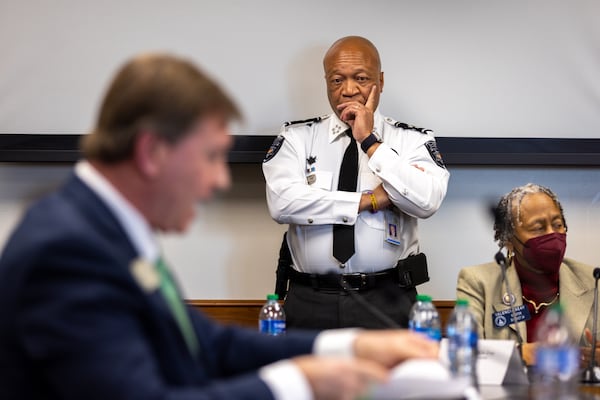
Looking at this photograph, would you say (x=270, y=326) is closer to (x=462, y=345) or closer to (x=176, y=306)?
(x=462, y=345)

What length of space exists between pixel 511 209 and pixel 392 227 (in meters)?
0.52

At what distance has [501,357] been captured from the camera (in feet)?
8.43

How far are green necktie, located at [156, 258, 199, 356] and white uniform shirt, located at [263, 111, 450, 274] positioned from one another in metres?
1.98

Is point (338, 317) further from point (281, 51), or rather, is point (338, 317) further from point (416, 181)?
point (281, 51)

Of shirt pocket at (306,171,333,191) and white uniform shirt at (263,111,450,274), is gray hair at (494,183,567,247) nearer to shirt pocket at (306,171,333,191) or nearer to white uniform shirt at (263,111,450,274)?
white uniform shirt at (263,111,450,274)

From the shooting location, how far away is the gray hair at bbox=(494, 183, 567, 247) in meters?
3.69

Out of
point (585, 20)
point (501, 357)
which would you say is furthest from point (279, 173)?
point (585, 20)

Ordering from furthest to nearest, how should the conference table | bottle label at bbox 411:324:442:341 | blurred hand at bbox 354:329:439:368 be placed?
bottle label at bbox 411:324:442:341
the conference table
blurred hand at bbox 354:329:439:368

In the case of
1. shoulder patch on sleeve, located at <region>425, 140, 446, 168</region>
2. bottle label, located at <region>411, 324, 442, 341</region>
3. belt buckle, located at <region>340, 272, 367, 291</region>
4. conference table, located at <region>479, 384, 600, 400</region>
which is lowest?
conference table, located at <region>479, 384, 600, 400</region>

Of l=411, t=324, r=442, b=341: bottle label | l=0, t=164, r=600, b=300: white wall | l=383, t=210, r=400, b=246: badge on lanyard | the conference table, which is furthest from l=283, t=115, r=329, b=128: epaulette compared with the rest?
the conference table

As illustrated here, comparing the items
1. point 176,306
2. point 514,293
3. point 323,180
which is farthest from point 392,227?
point 176,306

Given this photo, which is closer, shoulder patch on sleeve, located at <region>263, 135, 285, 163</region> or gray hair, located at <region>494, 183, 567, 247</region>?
gray hair, located at <region>494, 183, 567, 247</region>

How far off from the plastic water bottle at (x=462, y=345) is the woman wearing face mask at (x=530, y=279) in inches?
37.1

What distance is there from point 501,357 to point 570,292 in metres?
1.06
